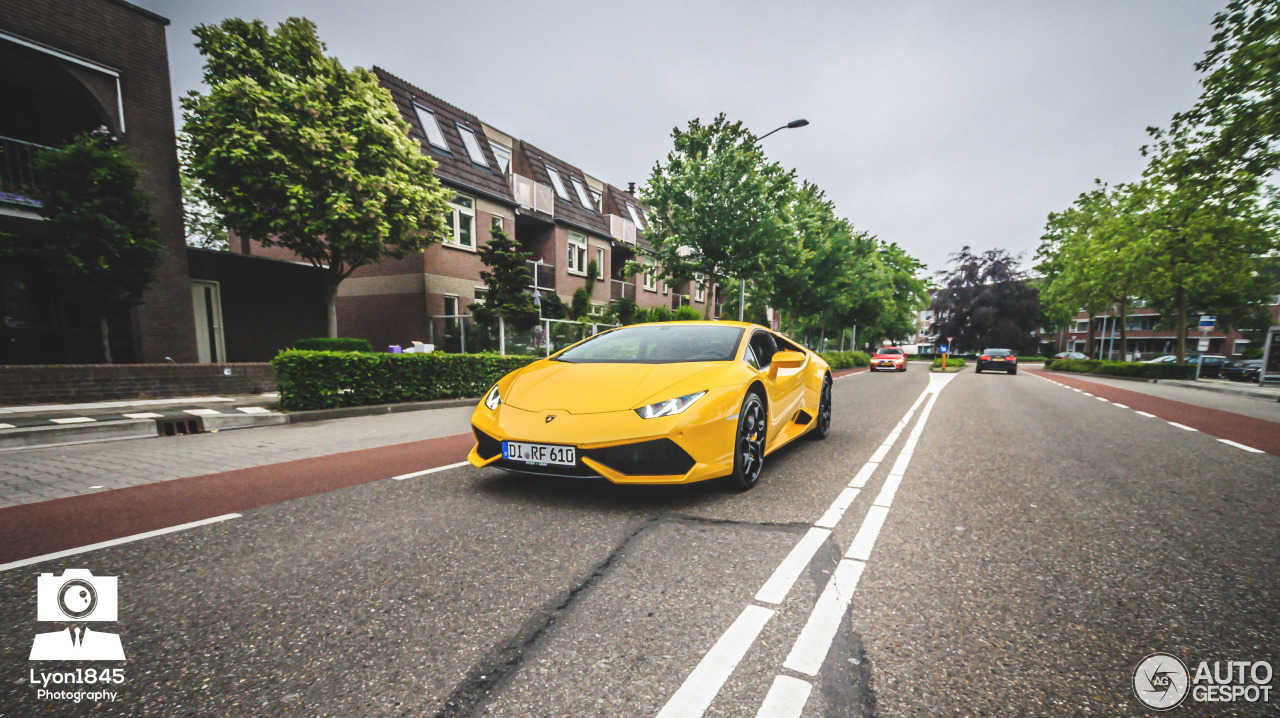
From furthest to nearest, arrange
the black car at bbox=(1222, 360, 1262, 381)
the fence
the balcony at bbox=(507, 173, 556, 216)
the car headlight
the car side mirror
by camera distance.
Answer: the black car at bbox=(1222, 360, 1262, 381)
the balcony at bbox=(507, 173, 556, 216)
the fence
the car side mirror
the car headlight

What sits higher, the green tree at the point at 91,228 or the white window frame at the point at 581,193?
the white window frame at the point at 581,193

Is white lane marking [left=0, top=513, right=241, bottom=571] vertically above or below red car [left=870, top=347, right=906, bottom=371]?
above

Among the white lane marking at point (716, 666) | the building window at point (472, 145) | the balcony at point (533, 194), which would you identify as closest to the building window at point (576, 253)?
the balcony at point (533, 194)

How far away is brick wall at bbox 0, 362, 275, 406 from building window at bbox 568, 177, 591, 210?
649 inches

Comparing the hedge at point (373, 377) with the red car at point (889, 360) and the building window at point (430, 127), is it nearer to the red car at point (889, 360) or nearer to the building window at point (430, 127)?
the building window at point (430, 127)

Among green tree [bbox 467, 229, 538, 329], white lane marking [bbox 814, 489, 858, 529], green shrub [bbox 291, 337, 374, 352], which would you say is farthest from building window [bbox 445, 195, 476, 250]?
white lane marking [bbox 814, 489, 858, 529]

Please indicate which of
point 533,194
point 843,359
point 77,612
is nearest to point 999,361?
point 843,359

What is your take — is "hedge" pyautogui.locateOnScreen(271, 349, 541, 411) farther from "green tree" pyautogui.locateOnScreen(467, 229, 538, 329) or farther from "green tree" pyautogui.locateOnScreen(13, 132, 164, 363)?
"green tree" pyautogui.locateOnScreen(467, 229, 538, 329)

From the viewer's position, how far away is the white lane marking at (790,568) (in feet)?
7.38

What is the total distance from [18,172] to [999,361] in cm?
3561

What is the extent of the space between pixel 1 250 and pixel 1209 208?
24639 millimetres

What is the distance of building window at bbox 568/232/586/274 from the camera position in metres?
22.6

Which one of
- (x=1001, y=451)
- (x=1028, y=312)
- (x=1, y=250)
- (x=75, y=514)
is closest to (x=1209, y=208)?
(x=1001, y=451)

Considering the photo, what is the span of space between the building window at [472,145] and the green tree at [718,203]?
6331mm
